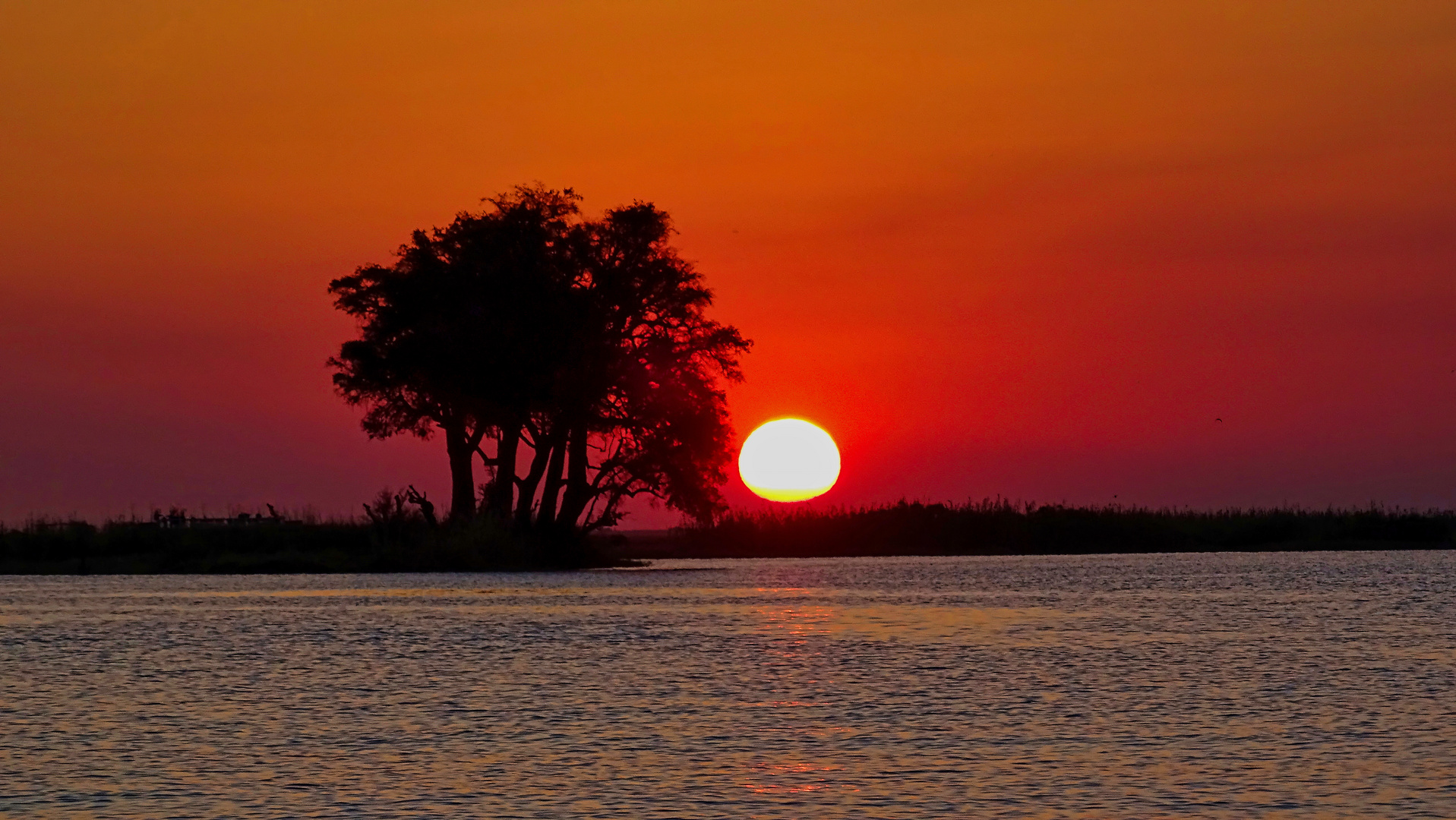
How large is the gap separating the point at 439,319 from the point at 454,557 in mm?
11635

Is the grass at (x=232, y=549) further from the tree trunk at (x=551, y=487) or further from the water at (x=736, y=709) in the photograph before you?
the water at (x=736, y=709)

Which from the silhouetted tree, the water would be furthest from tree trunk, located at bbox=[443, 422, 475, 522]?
the water

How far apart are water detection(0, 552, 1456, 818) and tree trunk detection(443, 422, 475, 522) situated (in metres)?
24.5

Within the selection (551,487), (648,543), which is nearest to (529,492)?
(551,487)

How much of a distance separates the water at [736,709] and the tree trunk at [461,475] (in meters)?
24.5

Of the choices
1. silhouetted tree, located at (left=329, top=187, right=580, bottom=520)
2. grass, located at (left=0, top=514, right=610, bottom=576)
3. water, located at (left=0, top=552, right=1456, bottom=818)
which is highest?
silhouetted tree, located at (left=329, top=187, right=580, bottom=520)

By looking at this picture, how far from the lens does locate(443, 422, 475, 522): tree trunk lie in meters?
84.2

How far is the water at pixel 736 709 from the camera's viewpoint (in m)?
20.8

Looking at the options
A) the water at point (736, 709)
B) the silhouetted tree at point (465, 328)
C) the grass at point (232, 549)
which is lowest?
the water at point (736, 709)

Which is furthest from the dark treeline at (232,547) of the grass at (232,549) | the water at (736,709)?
the water at (736,709)

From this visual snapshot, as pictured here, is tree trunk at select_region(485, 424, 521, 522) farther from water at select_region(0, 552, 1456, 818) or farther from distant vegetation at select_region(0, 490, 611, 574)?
water at select_region(0, 552, 1456, 818)

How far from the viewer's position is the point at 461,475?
8438 centimetres

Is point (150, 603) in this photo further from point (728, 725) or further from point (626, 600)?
point (728, 725)

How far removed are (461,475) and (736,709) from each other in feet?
185
